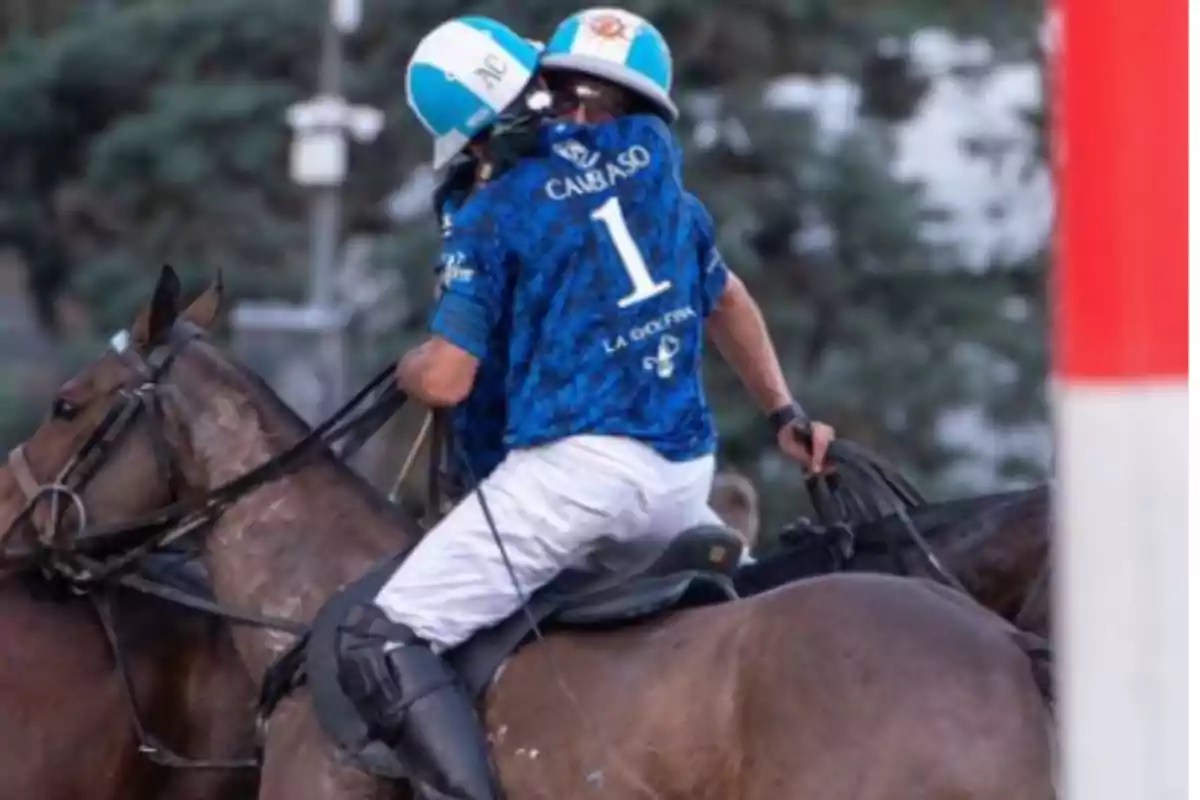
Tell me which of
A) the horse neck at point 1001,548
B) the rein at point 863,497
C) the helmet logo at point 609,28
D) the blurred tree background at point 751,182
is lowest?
the blurred tree background at point 751,182

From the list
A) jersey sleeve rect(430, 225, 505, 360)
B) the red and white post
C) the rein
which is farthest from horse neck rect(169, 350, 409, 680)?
the red and white post

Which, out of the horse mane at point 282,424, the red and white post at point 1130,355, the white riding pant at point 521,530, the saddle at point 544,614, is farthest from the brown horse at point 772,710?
the red and white post at point 1130,355

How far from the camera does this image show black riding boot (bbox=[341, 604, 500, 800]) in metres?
4.86

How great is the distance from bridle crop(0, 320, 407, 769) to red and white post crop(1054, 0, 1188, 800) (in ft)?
11.4

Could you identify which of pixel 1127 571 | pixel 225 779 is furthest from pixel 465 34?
pixel 1127 571

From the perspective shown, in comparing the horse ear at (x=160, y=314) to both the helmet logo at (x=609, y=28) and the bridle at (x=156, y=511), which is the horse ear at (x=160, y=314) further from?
the helmet logo at (x=609, y=28)

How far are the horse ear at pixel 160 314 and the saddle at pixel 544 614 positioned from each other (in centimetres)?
104

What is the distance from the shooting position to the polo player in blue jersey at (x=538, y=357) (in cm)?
498

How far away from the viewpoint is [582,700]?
484cm

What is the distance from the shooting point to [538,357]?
503 cm

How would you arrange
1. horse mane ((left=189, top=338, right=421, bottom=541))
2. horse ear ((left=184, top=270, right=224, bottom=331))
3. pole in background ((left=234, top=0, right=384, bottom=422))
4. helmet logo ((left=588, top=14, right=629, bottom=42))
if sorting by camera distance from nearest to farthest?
helmet logo ((left=588, top=14, right=629, bottom=42))
horse mane ((left=189, top=338, right=421, bottom=541))
horse ear ((left=184, top=270, right=224, bottom=331))
pole in background ((left=234, top=0, right=384, bottom=422))

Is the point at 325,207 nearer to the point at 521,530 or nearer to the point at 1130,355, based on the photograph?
the point at 521,530

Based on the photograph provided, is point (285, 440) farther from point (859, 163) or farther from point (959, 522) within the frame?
point (859, 163)

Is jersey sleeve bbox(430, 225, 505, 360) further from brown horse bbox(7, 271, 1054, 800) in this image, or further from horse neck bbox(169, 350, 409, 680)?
horse neck bbox(169, 350, 409, 680)
